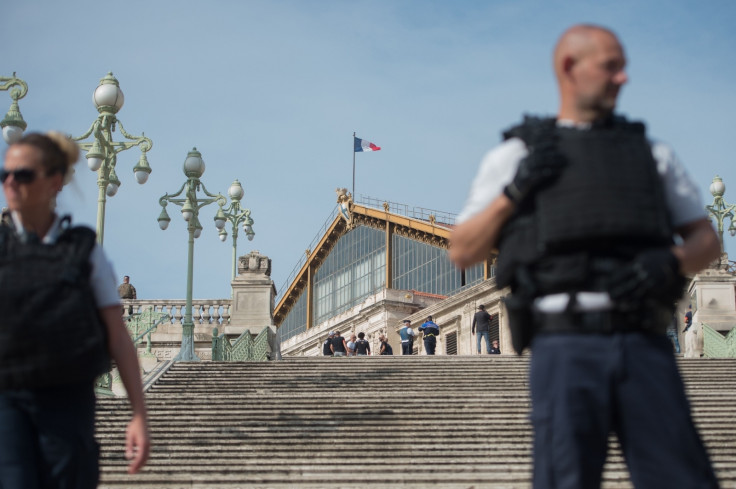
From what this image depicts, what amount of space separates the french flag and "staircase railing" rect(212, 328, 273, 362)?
41.9 meters

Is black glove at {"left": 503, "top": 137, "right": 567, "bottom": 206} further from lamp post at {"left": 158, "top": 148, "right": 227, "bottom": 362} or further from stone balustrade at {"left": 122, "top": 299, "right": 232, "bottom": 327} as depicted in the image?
stone balustrade at {"left": 122, "top": 299, "right": 232, "bottom": 327}

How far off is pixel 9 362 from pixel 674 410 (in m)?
1.84

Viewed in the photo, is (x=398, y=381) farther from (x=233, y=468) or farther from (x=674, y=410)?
(x=674, y=410)

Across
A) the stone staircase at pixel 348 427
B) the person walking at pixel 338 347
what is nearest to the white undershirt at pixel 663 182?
the stone staircase at pixel 348 427

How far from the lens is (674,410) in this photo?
9.45 ft

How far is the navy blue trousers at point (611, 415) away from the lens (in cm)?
287

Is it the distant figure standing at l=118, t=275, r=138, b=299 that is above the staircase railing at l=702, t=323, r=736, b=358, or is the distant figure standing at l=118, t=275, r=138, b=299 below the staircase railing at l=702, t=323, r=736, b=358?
above

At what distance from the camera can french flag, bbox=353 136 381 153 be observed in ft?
212

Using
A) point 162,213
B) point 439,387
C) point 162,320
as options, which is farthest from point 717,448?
point 162,320

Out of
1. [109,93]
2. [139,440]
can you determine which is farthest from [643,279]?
[109,93]

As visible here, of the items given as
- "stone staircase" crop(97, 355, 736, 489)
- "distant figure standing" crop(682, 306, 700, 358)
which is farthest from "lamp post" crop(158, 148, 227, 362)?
"distant figure standing" crop(682, 306, 700, 358)

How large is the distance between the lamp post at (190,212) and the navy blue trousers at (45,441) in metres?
18.0

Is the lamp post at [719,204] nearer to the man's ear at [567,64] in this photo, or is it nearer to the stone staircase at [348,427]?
the stone staircase at [348,427]

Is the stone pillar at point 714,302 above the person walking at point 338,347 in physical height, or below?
above
